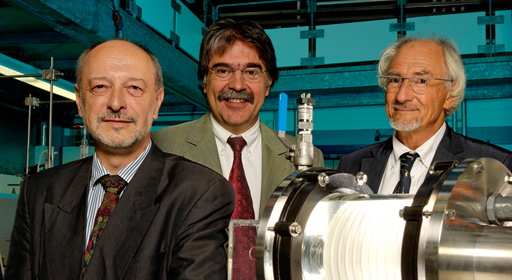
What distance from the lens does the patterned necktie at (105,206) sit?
117cm

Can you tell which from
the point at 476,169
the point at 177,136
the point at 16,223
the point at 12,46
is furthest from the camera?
the point at 12,46

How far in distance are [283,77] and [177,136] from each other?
4.56 metres

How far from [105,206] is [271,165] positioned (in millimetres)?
681

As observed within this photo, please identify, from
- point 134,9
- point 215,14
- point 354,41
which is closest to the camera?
point 134,9

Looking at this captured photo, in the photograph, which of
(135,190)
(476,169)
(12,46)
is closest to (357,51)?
(12,46)

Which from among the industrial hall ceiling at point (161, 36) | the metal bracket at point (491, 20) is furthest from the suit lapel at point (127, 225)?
the metal bracket at point (491, 20)

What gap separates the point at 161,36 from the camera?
204 inches

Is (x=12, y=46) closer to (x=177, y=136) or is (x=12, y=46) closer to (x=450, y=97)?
(x=177, y=136)

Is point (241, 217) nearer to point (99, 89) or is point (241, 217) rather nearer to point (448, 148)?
point (99, 89)

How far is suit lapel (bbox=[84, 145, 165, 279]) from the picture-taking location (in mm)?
1114

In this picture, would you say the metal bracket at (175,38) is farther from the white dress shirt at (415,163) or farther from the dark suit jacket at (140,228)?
the dark suit jacket at (140,228)

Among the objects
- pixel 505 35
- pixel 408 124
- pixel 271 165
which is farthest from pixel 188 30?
pixel 408 124

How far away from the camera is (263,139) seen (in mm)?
1826

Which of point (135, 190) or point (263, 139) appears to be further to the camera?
point (263, 139)
